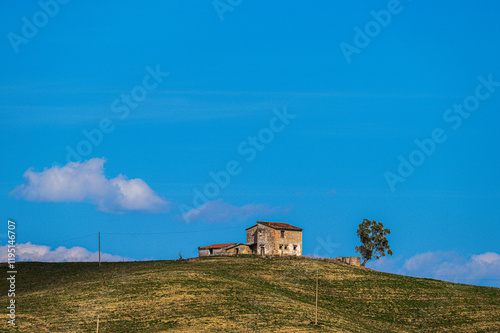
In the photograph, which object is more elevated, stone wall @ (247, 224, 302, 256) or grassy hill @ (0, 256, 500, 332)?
stone wall @ (247, 224, 302, 256)

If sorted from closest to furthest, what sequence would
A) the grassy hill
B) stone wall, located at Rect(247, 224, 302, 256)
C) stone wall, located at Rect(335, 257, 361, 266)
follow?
the grassy hill
stone wall, located at Rect(247, 224, 302, 256)
stone wall, located at Rect(335, 257, 361, 266)

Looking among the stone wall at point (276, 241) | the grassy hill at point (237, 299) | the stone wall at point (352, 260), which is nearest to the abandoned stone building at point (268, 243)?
the stone wall at point (276, 241)

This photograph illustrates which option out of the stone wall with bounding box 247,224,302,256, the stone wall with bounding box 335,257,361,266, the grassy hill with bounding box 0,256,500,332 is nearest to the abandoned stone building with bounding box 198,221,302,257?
the stone wall with bounding box 247,224,302,256

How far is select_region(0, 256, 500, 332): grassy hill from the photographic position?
6806cm

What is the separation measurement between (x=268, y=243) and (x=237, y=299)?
40304 mm

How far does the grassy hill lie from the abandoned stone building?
7500mm

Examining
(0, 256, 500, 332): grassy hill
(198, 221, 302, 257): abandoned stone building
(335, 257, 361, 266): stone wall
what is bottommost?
(0, 256, 500, 332): grassy hill

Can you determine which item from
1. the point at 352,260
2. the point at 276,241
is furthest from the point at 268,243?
the point at 352,260

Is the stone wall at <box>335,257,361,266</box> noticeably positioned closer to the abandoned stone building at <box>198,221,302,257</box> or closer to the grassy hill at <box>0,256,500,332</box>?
the grassy hill at <box>0,256,500,332</box>

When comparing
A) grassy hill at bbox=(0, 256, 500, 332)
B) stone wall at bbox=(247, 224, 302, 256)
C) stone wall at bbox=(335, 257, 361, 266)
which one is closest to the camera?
grassy hill at bbox=(0, 256, 500, 332)

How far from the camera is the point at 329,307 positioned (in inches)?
3209

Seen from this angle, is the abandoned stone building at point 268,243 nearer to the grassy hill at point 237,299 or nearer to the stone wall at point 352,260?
the grassy hill at point 237,299

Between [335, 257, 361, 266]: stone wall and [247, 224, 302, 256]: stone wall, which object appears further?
[335, 257, 361, 266]: stone wall

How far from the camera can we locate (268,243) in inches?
4601
